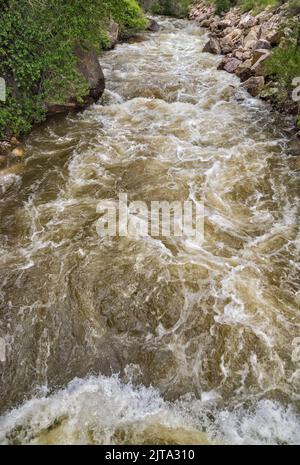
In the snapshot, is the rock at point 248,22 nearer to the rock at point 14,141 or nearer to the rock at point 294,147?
the rock at point 294,147

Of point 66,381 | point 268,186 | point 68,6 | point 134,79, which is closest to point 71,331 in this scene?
point 66,381

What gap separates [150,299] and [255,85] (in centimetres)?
1063

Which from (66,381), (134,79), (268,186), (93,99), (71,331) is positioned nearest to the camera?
(66,381)

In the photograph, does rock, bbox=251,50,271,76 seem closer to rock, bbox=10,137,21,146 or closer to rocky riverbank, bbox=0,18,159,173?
rocky riverbank, bbox=0,18,159,173

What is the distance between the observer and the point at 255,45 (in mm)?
14375

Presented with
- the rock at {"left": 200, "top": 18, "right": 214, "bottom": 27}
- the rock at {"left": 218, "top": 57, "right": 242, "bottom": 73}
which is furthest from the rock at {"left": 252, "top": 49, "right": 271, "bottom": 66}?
the rock at {"left": 200, "top": 18, "right": 214, "bottom": 27}

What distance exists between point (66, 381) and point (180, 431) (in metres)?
1.64

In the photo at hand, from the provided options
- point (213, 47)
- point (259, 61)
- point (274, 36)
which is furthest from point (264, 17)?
point (259, 61)

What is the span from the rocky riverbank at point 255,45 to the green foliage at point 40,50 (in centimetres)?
612

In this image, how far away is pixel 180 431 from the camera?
160 inches

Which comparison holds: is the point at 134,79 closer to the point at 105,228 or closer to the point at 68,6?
the point at 68,6

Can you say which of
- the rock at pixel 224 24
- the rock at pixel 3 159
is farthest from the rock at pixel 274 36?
the rock at pixel 3 159

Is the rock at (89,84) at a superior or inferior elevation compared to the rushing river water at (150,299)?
superior

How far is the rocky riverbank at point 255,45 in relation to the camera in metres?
12.3
